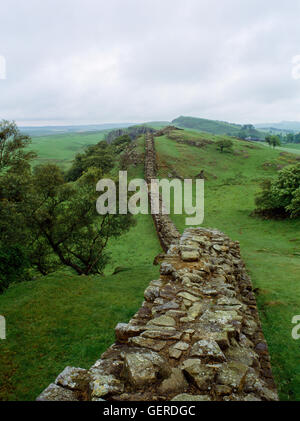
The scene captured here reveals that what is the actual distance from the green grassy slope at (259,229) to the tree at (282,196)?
2081 mm

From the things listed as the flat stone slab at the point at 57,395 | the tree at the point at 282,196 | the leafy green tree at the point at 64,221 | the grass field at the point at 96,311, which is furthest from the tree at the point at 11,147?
the tree at the point at 282,196

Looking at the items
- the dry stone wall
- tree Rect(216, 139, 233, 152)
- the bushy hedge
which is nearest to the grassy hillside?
the bushy hedge

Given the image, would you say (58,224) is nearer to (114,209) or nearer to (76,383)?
(114,209)

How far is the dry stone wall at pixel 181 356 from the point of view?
496 cm

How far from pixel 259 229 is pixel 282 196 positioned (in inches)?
285

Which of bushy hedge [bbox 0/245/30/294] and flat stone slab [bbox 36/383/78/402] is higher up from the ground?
flat stone slab [bbox 36/383/78/402]

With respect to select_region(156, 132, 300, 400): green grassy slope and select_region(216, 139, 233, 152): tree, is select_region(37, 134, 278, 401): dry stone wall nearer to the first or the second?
select_region(156, 132, 300, 400): green grassy slope

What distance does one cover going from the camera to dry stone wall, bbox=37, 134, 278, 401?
496 cm

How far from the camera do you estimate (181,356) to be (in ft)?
19.8

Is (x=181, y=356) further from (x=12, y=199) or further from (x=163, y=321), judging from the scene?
(x=12, y=199)

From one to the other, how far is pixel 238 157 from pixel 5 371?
78296mm

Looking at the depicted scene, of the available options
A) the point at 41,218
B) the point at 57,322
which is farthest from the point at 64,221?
the point at 57,322

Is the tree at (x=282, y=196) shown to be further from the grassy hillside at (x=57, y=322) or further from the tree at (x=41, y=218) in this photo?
the grassy hillside at (x=57, y=322)

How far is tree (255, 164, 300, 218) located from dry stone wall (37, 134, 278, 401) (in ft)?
101
